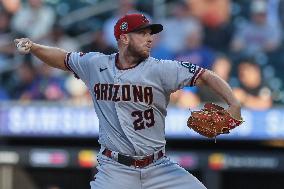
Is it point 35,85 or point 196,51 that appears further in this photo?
point 35,85

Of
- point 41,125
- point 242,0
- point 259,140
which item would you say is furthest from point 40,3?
point 259,140

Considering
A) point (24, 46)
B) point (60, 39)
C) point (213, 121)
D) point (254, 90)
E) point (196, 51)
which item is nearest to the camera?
point (213, 121)

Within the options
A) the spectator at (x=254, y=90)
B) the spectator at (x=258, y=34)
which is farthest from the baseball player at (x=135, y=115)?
the spectator at (x=258, y=34)

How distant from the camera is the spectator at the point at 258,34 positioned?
10164 mm

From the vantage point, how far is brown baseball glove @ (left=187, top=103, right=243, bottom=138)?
5.72m

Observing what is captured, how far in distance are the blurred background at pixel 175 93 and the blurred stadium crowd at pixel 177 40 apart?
0.04 feet

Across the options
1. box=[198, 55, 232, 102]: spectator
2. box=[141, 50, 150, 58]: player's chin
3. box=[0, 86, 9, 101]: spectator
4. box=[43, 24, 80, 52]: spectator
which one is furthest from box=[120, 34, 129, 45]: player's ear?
box=[0, 86, 9, 101]: spectator

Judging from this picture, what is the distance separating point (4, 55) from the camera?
35.4 feet

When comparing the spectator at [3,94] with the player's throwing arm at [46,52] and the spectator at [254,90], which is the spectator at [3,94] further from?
the player's throwing arm at [46,52]

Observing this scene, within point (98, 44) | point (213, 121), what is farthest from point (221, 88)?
point (98, 44)

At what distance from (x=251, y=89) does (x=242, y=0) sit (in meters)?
1.03

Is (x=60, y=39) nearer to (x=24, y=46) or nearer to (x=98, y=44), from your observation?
(x=98, y=44)

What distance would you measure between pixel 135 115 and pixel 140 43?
0.47 m

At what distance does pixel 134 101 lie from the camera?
5.82m
